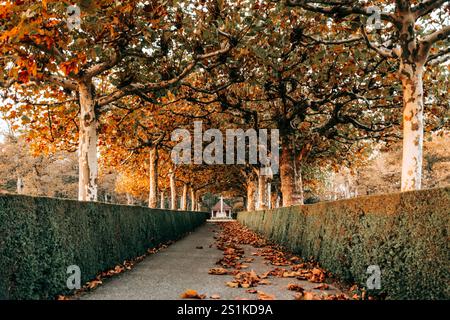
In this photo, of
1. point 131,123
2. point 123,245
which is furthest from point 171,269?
point 131,123

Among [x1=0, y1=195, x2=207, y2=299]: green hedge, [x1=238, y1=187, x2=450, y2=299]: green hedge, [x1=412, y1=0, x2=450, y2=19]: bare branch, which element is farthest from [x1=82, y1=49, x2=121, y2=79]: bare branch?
[x1=412, y1=0, x2=450, y2=19]: bare branch

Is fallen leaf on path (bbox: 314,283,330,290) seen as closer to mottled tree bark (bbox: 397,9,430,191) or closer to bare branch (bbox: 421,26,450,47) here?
mottled tree bark (bbox: 397,9,430,191)

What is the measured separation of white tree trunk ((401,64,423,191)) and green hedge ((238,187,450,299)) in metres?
1.60

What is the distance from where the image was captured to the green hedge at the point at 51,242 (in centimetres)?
448

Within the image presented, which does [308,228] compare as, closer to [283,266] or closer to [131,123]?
[283,266]

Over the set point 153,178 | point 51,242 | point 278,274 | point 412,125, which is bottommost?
point 278,274

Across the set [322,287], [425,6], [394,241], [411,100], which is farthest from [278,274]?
[425,6]

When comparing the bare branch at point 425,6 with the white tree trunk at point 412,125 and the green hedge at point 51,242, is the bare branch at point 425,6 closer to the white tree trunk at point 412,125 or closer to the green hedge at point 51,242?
the white tree trunk at point 412,125

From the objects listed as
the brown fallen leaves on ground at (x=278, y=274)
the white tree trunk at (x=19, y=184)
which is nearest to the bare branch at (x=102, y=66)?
the brown fallen leaves on ground at (x=278, y=274)

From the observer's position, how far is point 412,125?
7809mm

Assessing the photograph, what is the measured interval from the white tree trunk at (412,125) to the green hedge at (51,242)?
6044mm

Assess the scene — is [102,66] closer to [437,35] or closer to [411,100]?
[411,100]

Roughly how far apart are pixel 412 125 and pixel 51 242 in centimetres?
690
